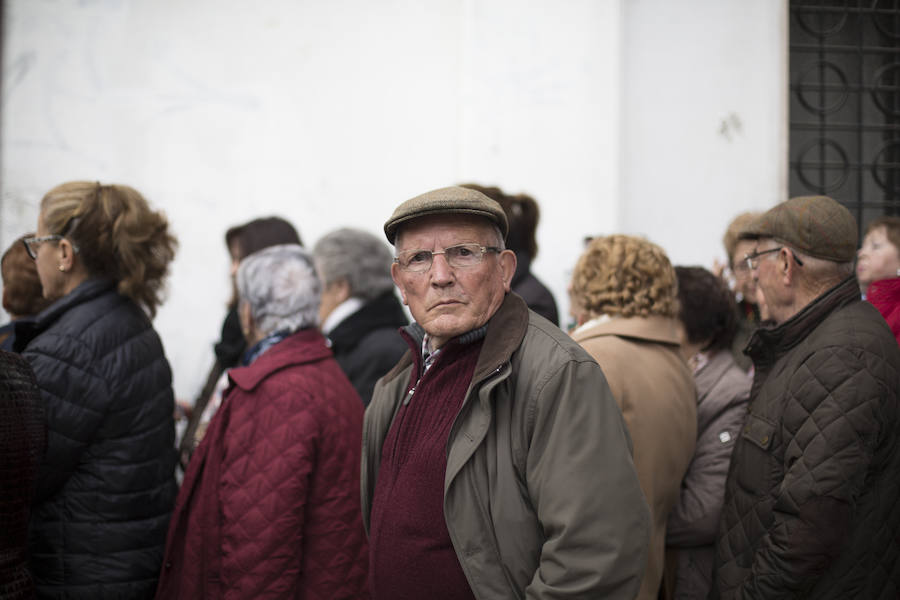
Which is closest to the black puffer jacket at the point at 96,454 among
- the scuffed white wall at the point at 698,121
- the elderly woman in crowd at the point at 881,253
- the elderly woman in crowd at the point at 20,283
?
the elderly woman in crowd at the point at 20,283

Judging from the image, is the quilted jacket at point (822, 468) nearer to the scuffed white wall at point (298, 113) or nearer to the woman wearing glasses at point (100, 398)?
the woman wearing glasses at point (100, 398)

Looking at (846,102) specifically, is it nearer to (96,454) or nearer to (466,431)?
(466,431)

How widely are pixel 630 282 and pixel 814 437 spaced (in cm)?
77

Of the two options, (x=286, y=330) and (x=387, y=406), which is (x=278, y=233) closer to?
Answer: (x=286, y=330)

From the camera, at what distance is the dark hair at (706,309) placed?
3123mm

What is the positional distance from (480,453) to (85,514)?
1.47 meters

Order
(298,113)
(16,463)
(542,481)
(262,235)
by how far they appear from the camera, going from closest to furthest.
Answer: (542,481) < (16,463) < (262,235) < (298,113)

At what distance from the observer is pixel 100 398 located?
253 cm

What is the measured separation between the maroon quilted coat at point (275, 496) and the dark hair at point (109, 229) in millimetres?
539

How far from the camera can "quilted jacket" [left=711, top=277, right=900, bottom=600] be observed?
6.98 ft

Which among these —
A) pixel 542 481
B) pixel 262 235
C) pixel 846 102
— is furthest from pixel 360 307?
pixel 846 102

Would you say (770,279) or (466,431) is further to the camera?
(770,279)

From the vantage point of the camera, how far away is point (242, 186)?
5.27 m

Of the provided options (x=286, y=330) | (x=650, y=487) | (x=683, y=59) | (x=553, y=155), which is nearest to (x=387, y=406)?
(x=286, y=330)
